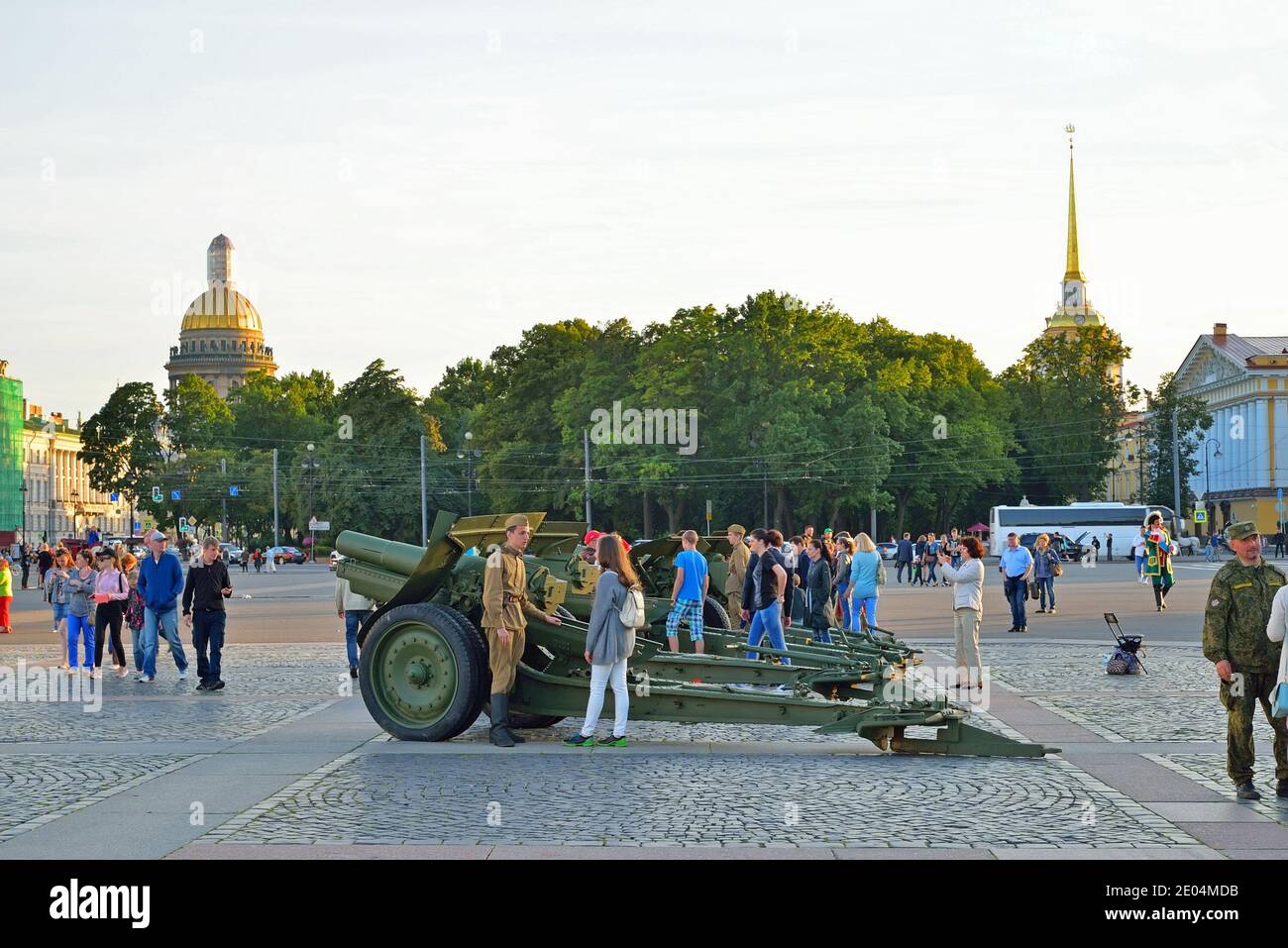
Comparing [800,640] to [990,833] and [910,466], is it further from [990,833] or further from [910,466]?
[910,466]

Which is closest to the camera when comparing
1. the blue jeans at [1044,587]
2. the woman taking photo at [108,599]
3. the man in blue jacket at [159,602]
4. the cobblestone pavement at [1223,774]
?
the cobblestone pavement at [1223,774]

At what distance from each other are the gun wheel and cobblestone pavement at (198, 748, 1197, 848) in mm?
807

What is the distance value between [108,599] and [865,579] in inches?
376

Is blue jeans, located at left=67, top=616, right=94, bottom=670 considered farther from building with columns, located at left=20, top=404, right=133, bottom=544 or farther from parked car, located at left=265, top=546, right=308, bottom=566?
building with columns, located at left=20, top=404, right=133, bottom=544

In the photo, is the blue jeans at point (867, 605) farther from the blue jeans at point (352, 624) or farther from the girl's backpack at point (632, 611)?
the girl's backpack at point (632, 611)

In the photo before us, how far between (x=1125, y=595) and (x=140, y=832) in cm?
3397

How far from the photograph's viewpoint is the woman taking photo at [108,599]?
2053 centimetres

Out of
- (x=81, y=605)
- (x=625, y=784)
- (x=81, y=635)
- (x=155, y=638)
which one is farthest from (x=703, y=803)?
(x=81, y=635)

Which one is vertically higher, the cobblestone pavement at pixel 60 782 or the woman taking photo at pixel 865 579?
the woman taking photo at pixel 865 579

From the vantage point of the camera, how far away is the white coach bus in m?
86.0

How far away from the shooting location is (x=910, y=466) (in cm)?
8456

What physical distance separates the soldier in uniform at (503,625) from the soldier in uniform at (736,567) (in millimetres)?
9135

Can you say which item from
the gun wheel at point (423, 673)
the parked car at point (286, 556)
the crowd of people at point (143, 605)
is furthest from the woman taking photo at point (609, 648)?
the parked car at point (286, 556)

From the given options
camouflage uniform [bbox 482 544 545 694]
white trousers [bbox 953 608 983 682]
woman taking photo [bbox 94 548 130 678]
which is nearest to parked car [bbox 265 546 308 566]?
woman taking photo [bbox 94 548 130 678]
